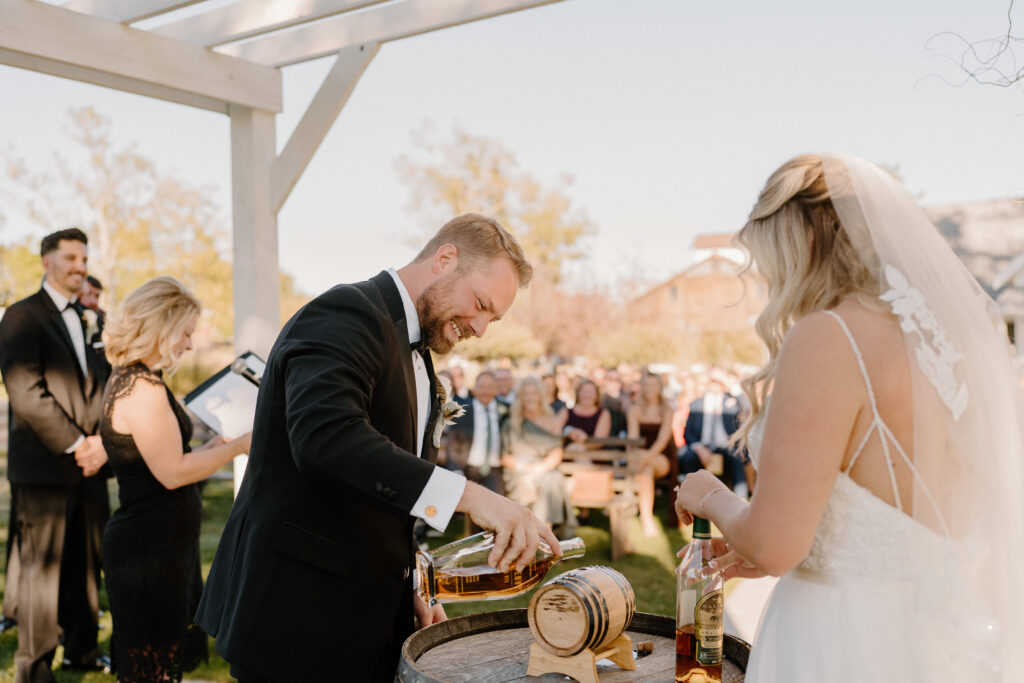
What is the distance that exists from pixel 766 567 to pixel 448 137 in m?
29.4

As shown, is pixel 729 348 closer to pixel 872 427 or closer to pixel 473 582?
pixel 473 582

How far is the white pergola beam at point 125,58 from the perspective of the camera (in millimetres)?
3475

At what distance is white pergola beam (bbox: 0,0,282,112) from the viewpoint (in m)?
3.47

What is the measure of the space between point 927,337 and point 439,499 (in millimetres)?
1087

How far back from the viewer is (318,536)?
2115mm

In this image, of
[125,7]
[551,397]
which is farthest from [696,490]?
[551,397]

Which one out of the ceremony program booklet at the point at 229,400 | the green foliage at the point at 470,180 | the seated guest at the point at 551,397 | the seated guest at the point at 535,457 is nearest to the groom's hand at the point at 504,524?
the ceremony program booklet at the point at 229,400

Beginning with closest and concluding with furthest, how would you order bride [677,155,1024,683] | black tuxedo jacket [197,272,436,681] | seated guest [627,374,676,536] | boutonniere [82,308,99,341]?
1. bride [677,155,1024,683]
2. black tuxedo jacket [197,272,436,681]
3. boutonniere [82,308,99,341]
4. seated guest [627,374,676,536]

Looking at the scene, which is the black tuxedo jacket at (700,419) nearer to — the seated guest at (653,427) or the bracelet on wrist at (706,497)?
the seated guest at (653,427)

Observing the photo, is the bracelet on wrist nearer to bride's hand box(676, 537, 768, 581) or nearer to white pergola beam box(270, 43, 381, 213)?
bride's hand box(676, 537, 768, 581)

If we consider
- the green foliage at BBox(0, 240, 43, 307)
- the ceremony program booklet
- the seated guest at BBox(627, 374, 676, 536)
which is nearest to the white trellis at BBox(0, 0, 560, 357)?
the ceremony program booklet

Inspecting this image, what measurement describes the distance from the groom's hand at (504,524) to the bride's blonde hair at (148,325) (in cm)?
195

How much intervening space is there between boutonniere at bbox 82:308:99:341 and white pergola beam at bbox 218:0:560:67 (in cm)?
172

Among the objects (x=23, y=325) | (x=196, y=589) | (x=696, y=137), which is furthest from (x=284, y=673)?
(x=696, y=137)
